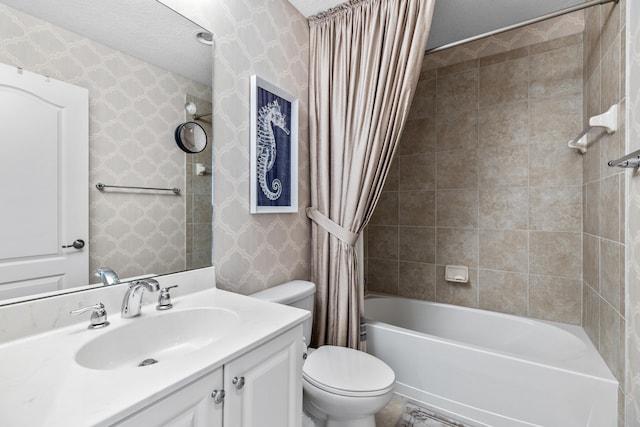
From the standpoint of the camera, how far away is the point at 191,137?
1.23 meters

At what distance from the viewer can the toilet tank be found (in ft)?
4.67

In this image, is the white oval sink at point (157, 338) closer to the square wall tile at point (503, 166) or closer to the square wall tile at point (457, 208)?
the square wall tile at point (457, 208)

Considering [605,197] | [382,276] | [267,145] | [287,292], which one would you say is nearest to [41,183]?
[267,145]

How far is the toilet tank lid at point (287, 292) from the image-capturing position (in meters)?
1.41

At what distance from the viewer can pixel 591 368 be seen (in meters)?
1.38

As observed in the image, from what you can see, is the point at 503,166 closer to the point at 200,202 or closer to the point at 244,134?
the point at 244,134

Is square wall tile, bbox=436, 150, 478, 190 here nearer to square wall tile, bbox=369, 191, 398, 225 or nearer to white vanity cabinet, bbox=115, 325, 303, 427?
square wall tile, bbox=369, 191, 398, 225

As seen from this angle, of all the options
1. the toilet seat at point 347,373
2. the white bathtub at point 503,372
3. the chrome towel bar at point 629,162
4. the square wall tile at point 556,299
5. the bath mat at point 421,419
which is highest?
the chrome towel bar at point 629,162

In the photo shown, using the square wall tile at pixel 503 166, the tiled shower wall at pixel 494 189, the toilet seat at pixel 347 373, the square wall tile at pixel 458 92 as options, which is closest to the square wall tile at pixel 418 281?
the tiled shower wall at pixel 494 189

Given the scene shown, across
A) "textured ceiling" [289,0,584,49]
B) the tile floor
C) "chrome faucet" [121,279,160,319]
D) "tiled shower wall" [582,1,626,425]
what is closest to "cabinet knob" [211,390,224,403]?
"chrome faucet" [121,279,160,319]

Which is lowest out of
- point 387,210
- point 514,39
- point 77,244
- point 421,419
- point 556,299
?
point 421,419

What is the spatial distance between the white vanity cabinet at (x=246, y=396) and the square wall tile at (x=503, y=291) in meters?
1.81

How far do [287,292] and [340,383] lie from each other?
478 millimetres

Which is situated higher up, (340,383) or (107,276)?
(107,276)
